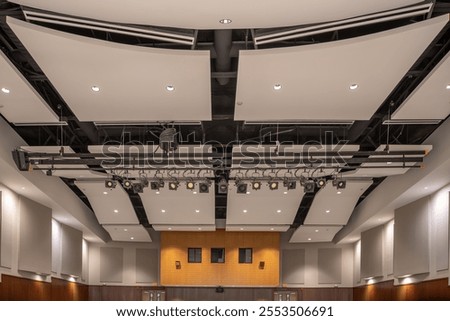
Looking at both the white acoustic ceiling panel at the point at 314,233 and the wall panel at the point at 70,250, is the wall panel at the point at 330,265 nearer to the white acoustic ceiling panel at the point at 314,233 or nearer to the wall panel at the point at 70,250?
the white acoustic ceiling panel at the point at 314,233

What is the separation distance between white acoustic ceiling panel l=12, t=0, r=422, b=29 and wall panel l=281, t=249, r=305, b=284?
20.8 meters

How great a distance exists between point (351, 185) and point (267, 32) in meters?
9.59

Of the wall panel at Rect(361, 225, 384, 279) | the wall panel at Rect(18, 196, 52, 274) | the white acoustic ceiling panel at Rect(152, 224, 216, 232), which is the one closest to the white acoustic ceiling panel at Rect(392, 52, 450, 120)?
the wall panel at Rect(361, 225, 384, 279)

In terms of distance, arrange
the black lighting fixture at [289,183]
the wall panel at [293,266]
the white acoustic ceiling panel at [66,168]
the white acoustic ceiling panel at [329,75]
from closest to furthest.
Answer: the white acoustic ceiling panel at [329,75] < the white acoustic ceiling panel at [66,168] < the black lighting fixture at [289,183] < the wall panel at [293,266]

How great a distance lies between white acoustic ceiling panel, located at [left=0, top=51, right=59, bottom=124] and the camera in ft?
26.4

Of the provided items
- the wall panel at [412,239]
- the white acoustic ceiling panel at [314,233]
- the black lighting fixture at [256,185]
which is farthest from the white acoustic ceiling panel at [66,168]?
the white acoustic ceiling panel at [314,233]

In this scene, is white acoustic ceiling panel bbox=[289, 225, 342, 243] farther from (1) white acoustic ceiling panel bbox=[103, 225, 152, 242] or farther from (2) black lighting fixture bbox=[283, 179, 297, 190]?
(2) black lighting fixture bbox=[283, 179, 297, 190]

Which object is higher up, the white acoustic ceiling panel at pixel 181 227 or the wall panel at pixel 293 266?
the white acoustic ceiling panel at pixel 181 227

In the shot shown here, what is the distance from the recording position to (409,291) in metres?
16.1

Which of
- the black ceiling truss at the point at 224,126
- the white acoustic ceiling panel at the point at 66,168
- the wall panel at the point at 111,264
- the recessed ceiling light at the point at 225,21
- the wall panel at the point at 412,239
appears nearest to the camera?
the recessed ceiling light at the point at 225,21

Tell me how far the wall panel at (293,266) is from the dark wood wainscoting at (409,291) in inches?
130

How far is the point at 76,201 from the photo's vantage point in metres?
18.6

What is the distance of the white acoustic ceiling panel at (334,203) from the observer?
16.1 m
